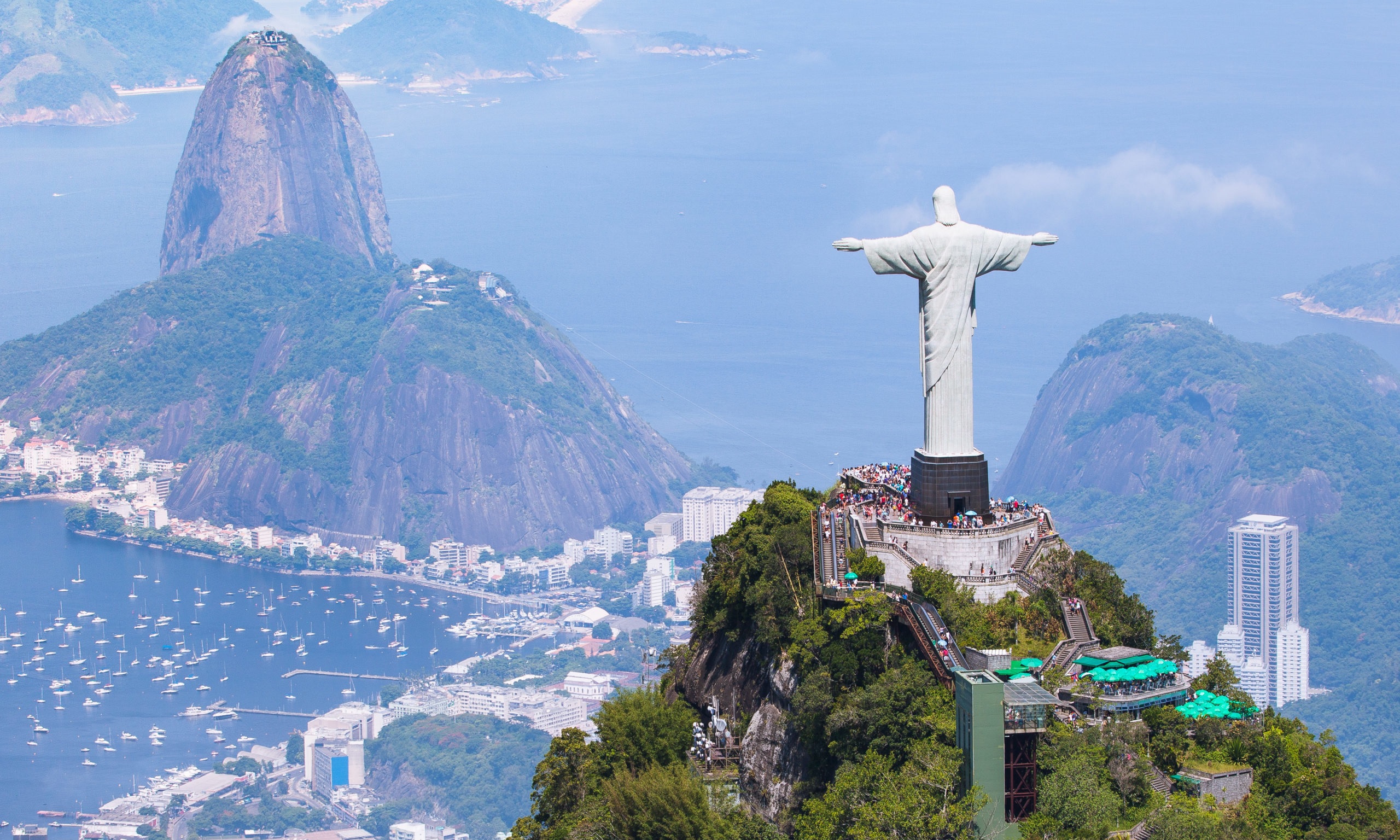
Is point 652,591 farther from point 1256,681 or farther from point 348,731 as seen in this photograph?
point 1256,681

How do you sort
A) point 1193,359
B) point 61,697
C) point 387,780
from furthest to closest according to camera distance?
point 1193,359
point 61,697
point 387,780

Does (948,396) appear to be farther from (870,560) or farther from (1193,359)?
(1193,359)

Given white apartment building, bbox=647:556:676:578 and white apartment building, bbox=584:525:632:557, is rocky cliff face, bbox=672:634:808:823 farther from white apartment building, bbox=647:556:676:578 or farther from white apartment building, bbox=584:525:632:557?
white apartment building, bbox=584:525:632:557

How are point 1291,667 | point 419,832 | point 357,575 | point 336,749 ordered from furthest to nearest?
point 357,575 → point 1291,667 → point 336,749 → point 419,832

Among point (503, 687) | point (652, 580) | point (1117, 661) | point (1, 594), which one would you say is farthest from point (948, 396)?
point (1, 594)

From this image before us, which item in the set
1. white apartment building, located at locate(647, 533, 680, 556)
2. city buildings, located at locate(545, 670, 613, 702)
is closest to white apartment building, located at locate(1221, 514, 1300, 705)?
city buildings, located at locate(545, 670, 613, 702)

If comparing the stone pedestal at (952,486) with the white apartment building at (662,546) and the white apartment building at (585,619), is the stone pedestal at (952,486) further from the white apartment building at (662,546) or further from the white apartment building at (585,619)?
the white apartment building at (662,546)

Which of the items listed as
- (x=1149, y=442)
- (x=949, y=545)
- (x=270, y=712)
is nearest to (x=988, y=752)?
(x=949, y=545)
